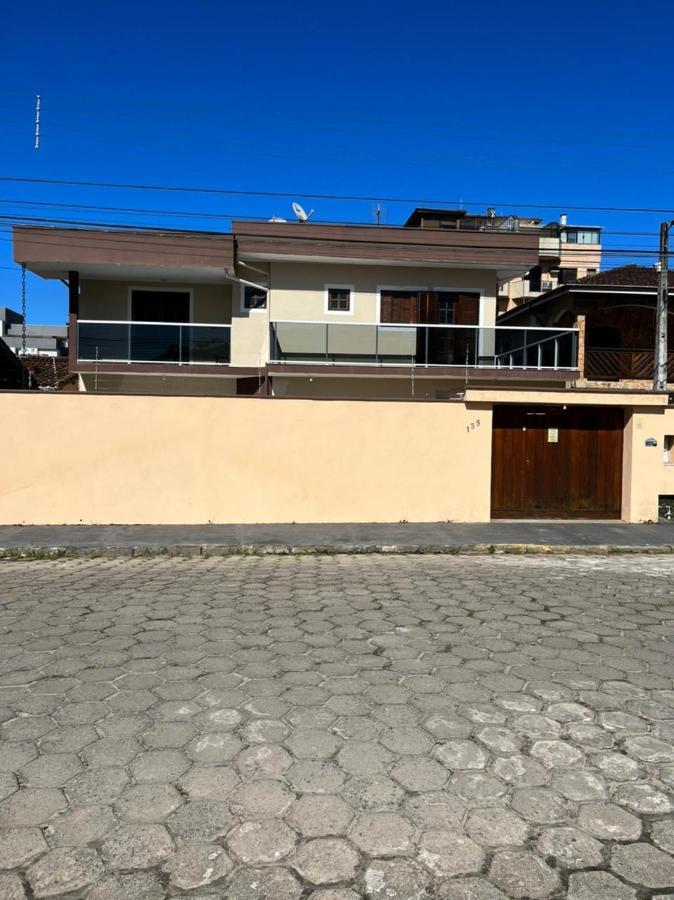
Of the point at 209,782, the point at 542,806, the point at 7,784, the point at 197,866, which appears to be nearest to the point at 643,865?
the point at 542,806

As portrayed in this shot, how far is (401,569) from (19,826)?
6.51m

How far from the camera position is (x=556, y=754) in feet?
11.7

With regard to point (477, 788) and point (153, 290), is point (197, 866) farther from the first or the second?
point (153, 290)

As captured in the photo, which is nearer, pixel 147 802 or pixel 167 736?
pixel 147 802

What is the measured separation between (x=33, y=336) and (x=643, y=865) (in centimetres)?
4715

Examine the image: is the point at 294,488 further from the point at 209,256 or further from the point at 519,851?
the point at 519,851

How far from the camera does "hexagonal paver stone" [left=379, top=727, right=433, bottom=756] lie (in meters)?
3.56

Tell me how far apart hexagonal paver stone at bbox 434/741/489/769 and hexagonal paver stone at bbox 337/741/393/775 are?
29 cm

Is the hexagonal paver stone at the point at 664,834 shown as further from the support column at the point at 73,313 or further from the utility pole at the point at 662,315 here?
the utility pole at the point at 662,315

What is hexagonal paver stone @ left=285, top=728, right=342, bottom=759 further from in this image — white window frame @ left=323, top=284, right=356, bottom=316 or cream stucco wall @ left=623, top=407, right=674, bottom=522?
white window frame @ left=323, top=284, right=356, bottom=316

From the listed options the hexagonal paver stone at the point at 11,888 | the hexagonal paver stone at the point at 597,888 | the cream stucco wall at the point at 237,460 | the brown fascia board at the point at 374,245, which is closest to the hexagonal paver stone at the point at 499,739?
the hexagonal paver stone at the point at 597,888

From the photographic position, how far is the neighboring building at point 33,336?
4433 centimetres

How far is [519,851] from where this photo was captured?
2.73 metres

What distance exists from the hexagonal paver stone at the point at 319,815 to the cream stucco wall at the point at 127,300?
664 inches
